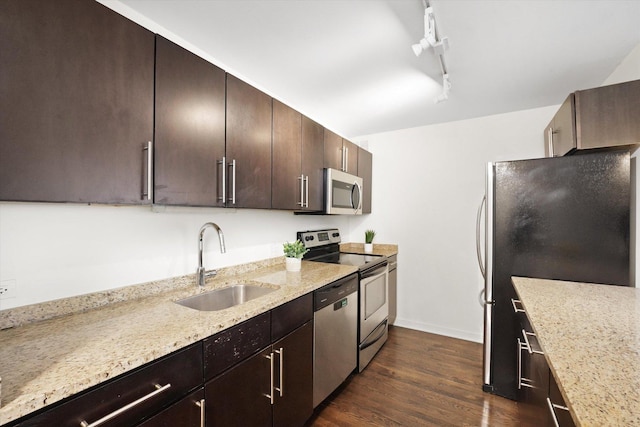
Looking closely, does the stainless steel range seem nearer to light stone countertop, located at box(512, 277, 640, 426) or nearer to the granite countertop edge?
the granite countertop edge

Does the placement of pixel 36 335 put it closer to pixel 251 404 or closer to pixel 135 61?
pixel 251 404

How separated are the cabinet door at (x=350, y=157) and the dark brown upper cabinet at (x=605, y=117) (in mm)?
1778

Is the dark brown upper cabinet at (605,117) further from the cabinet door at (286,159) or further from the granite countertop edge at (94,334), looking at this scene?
the granite countertop edge at (94,334)

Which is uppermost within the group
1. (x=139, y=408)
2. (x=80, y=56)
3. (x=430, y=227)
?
(x=80, y=56)

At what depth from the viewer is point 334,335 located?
76.9 inches

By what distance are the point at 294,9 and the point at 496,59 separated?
1.43 metres

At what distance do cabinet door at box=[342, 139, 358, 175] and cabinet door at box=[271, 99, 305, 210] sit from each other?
2.72ft

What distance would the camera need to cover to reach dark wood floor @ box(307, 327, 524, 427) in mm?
1822

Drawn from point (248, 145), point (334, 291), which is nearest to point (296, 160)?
point (248, 145)

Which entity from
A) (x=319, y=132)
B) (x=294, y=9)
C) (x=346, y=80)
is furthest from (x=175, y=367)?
(x=346, y=80)

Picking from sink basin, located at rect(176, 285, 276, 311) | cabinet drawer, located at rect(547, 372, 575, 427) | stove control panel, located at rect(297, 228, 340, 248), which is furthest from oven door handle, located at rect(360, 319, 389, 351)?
cabinet drawer, located at rect(547, 372, 575, 427)

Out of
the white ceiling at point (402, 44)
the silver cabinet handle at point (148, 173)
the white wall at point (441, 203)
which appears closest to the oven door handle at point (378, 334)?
the white wall at point (441, 203)

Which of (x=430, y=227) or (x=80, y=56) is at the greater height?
(x=80, y=56)

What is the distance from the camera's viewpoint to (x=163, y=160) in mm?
1240
